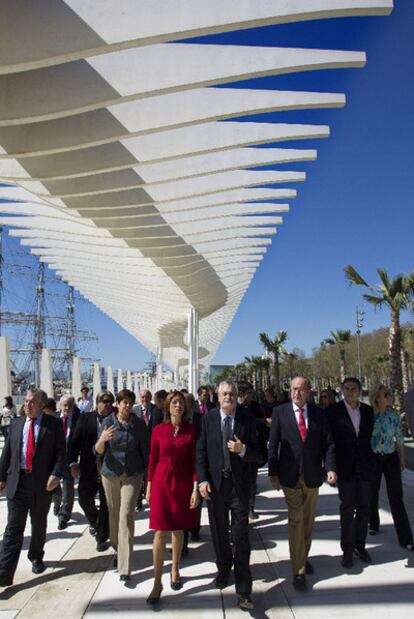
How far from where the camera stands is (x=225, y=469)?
14.2 ft

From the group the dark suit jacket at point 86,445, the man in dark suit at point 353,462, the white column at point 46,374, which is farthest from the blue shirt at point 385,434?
the white column at point 46,374

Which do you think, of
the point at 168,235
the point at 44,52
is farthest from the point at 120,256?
the point at 44,52

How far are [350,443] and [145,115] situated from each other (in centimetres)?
466

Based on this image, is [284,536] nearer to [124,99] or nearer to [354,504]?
[354,504]

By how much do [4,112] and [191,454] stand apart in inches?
171

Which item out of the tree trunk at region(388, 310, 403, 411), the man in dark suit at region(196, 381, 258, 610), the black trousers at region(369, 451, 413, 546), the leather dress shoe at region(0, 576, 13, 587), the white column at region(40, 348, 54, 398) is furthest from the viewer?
the white column at region(40, 348, 54, 398)

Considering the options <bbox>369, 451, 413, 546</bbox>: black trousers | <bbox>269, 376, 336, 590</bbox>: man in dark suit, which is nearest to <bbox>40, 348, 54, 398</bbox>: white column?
<bbox>369, 451, 413, 546</bbox>: black trousers

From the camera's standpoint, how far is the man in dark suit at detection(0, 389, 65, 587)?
4.67 meters

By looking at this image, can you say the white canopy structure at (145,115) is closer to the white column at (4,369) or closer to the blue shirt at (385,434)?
the white column at (4,369)

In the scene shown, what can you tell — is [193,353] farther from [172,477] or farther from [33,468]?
[172,477]

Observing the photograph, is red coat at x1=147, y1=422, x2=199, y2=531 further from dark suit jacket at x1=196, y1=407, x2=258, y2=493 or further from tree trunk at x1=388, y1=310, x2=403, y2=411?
tree trunk at x1=388, y1=310, x2=403, y2=411

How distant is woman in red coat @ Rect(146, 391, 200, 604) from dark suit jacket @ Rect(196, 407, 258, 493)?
0.43 feet

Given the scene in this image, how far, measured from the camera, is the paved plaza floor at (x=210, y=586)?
12.7ft

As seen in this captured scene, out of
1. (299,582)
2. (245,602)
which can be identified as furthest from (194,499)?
(299,582)
